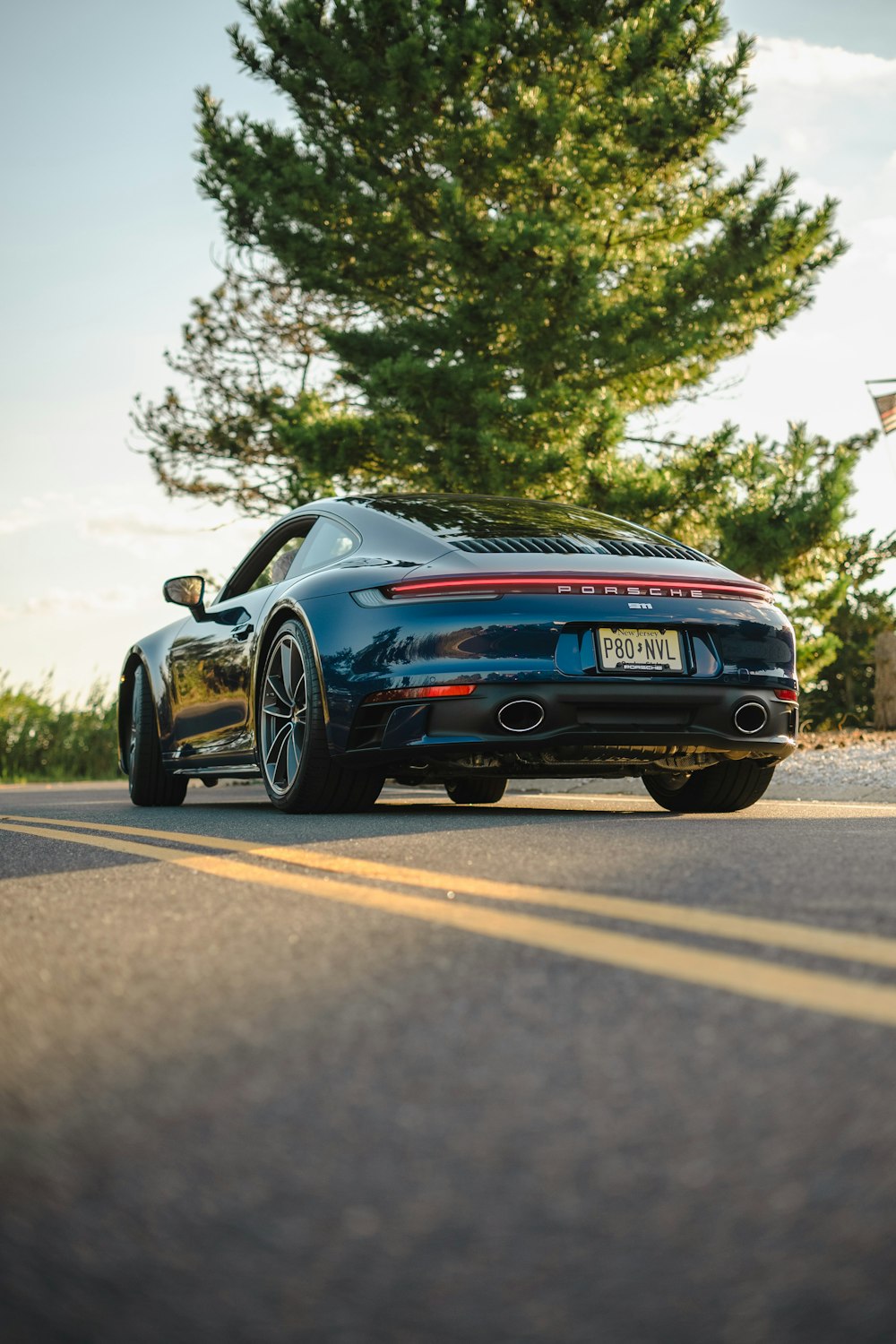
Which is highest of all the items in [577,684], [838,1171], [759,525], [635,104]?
[635,104]

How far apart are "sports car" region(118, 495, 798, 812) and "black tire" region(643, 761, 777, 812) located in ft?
0.03

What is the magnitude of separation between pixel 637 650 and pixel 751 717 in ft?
2.03

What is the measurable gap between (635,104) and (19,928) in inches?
665

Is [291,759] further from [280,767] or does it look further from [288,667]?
[288,667]

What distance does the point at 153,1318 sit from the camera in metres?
1.43

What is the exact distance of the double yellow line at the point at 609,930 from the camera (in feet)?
8.30

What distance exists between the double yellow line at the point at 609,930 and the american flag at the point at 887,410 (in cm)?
1743

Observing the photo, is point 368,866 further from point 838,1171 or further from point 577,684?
point 838,1171

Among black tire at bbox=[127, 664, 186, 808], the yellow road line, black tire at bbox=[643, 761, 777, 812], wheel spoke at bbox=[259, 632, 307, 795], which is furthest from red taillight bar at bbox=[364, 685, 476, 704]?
black tire at bbox=[127, 664, 186, 808]

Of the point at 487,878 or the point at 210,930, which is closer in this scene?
the point at 210,930

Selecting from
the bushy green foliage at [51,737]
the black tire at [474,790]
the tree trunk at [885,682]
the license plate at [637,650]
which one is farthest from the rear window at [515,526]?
the bushy green foliage at [51,737]

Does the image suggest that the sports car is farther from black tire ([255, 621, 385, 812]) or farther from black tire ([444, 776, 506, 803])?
black tire ([444, 776, 506, 803])

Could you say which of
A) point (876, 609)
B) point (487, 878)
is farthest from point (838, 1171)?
point (876, 609)

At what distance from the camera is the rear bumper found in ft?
19.5
